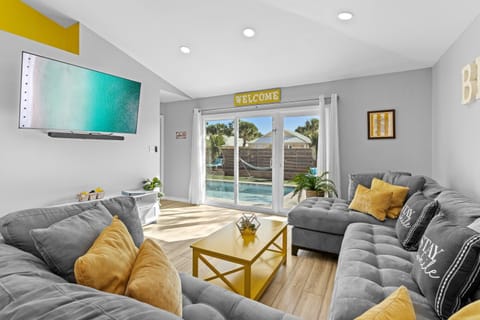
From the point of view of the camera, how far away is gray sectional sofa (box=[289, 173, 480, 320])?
118 cm

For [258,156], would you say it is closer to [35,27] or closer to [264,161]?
[264,161]

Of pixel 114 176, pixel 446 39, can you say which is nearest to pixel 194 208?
pixel 114 176

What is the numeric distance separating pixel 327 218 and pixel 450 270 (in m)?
1.47

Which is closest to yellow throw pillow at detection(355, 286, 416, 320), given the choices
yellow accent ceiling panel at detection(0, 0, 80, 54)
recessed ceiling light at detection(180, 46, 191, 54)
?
recessed ceiling light at detection(180, 46, 191, 54)

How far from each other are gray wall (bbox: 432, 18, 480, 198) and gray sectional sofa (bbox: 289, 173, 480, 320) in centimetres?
29

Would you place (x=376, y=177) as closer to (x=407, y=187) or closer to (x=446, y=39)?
(x=407, y=187)

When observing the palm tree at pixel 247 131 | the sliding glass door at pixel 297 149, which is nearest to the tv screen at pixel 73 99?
the palm tree at pixel 247 131

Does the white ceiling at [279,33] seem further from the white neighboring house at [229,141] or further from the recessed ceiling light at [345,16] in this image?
the white neighboring house at [229,141]

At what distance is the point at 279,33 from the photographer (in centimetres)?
305

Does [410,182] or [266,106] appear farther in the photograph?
[266,106]

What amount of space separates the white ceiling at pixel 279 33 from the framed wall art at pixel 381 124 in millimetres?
611

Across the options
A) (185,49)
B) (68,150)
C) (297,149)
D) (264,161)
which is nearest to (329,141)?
(297,149)

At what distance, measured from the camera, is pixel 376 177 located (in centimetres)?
304

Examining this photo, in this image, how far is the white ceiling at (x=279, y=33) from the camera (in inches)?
95.7
